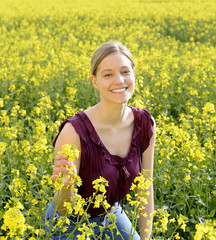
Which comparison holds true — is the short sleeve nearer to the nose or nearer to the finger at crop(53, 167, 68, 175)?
the nose

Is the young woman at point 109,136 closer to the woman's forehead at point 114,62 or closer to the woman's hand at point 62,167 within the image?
the woman's forehead at point 114,62

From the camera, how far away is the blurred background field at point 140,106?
2.97 m

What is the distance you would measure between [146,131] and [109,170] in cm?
45

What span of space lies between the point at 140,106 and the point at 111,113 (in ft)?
2.75

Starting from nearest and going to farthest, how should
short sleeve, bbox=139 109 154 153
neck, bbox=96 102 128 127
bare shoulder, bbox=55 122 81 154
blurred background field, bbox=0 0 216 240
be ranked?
bare shoulder, bbox=55 122 81 154
neck, bbox=96 102 128 127
short sleeve, bbox=139 109 154 153
blurred background field, bbox=0 0 216 240

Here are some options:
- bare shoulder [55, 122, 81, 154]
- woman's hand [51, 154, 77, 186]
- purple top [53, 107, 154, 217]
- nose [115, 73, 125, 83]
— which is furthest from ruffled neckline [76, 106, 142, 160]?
woman's hand [51, 154, 77, 186]

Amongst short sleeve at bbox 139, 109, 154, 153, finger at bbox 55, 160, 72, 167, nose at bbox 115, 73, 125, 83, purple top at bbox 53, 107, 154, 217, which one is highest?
nose at bbox 115, 73, 125, 83

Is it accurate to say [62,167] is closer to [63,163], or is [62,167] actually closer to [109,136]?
[63,163]

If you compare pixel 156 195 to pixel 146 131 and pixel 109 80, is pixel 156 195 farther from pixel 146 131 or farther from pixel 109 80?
pixel 109 80

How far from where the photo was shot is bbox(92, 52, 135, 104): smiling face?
2465mm

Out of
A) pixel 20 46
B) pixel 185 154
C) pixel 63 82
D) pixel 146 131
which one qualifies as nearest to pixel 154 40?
pixel 20 46

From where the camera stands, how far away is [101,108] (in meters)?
2.65

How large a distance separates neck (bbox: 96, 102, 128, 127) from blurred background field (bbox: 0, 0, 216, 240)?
0.49 metres

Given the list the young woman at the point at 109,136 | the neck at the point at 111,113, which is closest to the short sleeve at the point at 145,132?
the young woman at the point at 109,136
